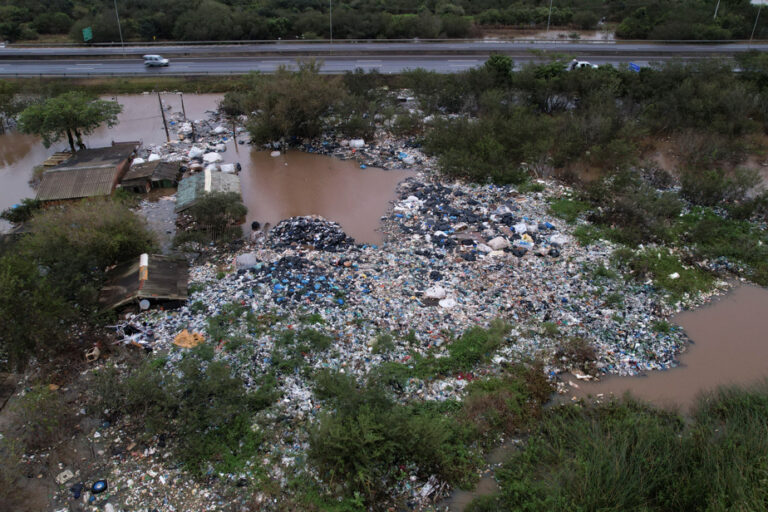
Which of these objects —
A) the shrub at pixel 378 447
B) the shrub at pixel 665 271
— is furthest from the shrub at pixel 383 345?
the shrub at pixel 665 271

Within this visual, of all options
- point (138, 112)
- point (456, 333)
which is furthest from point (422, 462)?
point (138, 112)

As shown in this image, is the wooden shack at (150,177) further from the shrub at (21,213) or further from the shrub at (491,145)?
the shrub at (491,145)

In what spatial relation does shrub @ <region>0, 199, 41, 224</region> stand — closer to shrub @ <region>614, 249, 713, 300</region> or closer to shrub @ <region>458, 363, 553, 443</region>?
shrub @ <region>458, 363, 553, 443</region>

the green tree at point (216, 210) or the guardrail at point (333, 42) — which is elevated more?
the guardrail at point (333, 42)

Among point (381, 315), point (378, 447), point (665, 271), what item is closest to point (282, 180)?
point (381, 315)

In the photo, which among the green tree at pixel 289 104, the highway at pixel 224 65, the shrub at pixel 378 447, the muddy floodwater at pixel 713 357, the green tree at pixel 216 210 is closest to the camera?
the shrub at pixel 378 447

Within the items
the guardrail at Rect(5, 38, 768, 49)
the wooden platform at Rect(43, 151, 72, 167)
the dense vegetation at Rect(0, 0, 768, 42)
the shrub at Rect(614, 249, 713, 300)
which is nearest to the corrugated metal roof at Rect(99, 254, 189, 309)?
the wooden platform at Rect(43, 151, 72, 167)
